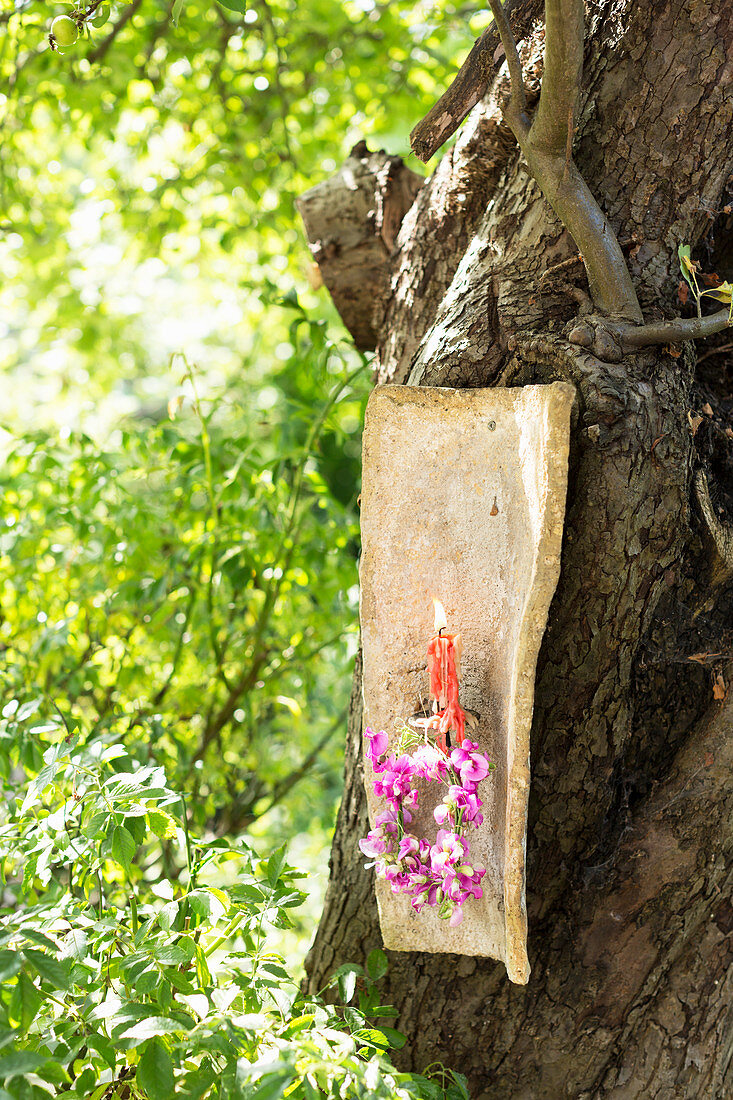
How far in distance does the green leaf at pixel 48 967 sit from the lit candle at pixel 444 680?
47 cm

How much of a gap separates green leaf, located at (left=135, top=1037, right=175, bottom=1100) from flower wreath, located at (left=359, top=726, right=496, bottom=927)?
328 mm

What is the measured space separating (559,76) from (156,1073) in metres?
1.10

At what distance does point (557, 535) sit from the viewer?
2.94ft

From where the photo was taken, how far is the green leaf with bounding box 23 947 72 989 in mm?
687

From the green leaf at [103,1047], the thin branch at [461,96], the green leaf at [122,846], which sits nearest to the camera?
the green leaf at [103,1047]

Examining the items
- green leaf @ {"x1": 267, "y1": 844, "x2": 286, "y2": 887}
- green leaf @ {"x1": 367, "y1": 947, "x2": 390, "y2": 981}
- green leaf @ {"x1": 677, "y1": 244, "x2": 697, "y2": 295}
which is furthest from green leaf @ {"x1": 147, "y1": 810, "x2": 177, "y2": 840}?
green leaf @ {"x1": 677, "y1": 244, "x2": 697, "y2": 295}

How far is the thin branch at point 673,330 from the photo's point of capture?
96cm

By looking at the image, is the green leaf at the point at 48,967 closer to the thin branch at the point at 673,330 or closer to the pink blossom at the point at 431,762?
the pink blossom at the point at 431,762

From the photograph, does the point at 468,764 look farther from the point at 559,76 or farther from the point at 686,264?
the point at 559,76

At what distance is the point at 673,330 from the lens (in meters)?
0.97

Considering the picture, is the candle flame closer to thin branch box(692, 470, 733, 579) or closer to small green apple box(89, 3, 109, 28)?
thin branch box(692, 470, 733, 579)

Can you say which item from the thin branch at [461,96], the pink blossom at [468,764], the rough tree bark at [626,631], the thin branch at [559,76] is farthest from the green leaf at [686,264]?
the pink blossom at [468,764]

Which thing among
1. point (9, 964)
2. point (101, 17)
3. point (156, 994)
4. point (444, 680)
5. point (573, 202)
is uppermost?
point (101, 17)

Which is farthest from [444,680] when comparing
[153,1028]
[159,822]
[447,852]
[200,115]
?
[200,115]
